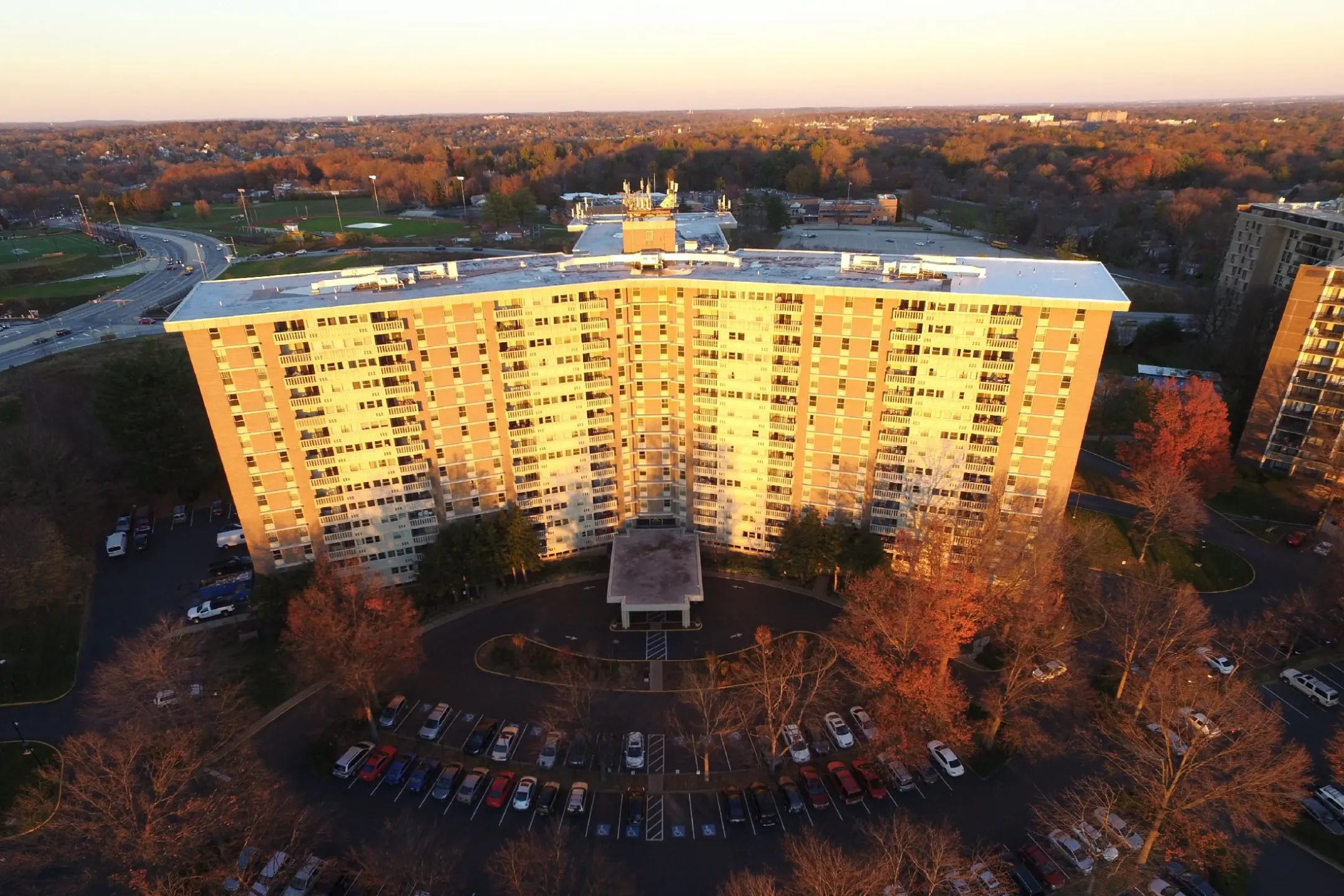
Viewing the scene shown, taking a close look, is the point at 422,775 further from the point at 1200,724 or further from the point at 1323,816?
the point at 1323,816

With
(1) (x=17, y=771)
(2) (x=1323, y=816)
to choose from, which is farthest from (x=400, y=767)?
(2) (x=1323, y=816)

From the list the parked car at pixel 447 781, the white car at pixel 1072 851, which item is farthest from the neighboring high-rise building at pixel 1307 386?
the parked car at pixel 447 781

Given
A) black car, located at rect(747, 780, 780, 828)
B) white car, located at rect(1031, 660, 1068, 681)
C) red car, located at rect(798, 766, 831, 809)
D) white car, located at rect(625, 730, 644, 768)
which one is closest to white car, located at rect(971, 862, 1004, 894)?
red car, located at rect(798, 766, 831, 809)

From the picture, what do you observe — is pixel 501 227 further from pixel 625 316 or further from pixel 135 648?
pixel 135 648

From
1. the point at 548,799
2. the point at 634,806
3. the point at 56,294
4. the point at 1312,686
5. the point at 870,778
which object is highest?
the point at 56,294

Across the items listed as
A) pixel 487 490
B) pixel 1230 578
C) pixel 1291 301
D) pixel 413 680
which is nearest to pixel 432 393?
pixel 487 490

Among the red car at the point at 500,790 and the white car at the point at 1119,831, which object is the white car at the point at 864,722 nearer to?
the white car at the point at 1119,831
